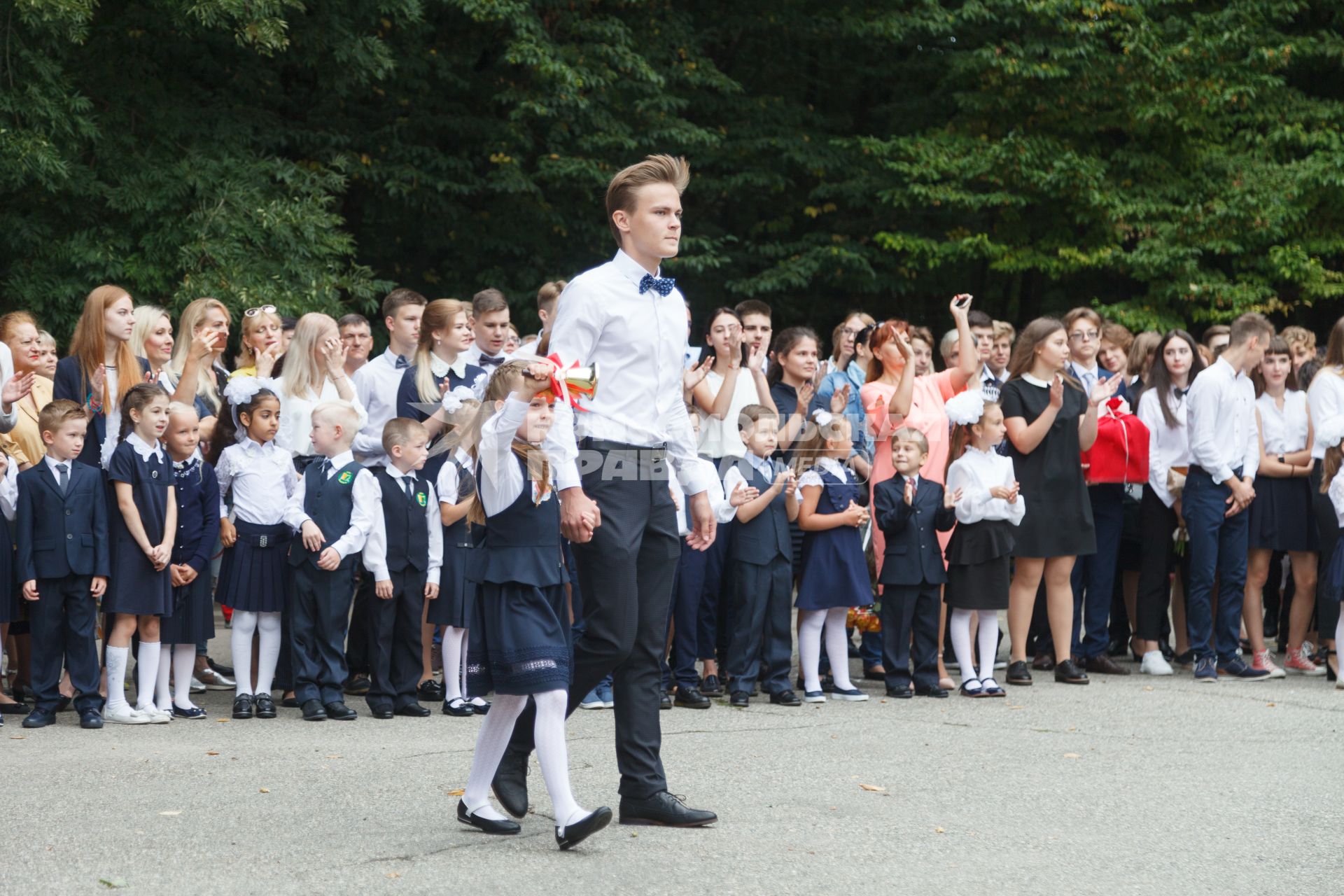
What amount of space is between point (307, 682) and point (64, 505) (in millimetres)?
1484

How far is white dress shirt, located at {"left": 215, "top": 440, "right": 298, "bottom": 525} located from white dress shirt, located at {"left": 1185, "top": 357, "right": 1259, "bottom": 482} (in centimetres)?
550

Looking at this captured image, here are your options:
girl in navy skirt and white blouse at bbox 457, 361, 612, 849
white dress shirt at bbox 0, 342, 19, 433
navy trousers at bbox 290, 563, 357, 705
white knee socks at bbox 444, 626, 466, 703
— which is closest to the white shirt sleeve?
navy trousers at bbox 290, 563, 357, 705

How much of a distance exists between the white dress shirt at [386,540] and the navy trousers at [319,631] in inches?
6.3

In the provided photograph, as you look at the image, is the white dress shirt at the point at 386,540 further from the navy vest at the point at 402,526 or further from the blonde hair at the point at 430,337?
the blonde hair at the point at 430,337

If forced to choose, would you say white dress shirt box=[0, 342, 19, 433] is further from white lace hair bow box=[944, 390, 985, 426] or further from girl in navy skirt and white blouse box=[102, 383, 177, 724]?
white lace hair bow box=[944, 390, 985, 426]

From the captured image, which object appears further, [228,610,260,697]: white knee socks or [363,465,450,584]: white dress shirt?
[363,465,450,584]: white dress shirt

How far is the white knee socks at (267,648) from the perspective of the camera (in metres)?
7.95

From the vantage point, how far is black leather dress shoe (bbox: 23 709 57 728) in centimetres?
740

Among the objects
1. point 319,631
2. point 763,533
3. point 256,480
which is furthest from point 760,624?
point 256,480

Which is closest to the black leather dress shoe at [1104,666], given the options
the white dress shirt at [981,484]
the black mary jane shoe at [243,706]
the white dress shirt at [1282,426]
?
the white dress shirt at [981,484]

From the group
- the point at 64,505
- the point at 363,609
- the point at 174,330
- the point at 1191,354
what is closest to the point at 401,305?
the point at 363,609

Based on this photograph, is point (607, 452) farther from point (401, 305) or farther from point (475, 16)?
point (475, 16)

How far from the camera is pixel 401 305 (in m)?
9.59

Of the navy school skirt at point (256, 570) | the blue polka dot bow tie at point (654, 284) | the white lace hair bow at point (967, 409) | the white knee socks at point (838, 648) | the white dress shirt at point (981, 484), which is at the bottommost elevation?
the white knee socks at point (838, 648)
